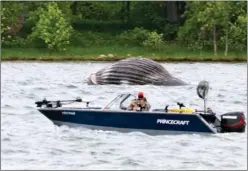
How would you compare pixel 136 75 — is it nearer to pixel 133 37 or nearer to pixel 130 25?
pixel 133 37

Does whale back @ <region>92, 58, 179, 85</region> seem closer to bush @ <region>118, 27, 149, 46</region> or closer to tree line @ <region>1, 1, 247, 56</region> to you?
tree line @ <region>1, 1, 247, 56</region>

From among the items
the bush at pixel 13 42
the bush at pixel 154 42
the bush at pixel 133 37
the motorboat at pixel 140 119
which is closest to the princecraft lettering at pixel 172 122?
the motorboat at pixel 140 119

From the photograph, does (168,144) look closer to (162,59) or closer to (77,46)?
(162,59)

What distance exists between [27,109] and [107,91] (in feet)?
34.9

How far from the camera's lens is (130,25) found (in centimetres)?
10156

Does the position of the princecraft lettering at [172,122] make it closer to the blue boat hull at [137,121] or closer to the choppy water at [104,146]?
the blue boat hull at [137,121]

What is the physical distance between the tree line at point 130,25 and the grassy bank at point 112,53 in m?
1.08

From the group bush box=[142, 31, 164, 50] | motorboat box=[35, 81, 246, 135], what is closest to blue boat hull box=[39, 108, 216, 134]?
motorboat box=[35, 81, 246, 135]

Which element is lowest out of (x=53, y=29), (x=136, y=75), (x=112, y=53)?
(x=112, y=53)

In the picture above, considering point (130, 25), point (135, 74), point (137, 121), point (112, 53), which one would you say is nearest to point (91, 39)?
point (112, 53)

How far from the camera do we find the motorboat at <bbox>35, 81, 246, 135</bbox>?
104ft

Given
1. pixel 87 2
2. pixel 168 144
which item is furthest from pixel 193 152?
pixel 87 2

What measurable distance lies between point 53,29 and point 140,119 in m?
63.4

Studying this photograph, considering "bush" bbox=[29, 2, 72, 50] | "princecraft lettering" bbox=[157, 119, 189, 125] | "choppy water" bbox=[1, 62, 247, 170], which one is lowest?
"bush" bbox=[29, 2, 72, 50]
